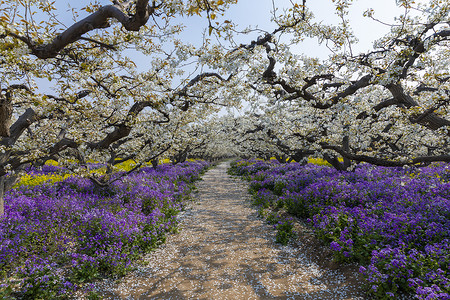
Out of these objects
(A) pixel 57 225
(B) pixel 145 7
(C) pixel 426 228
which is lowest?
(C) pixel 426 228

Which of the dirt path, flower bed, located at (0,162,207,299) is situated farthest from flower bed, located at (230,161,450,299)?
flower bed, located at (0,162,207,299)

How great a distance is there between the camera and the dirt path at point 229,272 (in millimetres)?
5336

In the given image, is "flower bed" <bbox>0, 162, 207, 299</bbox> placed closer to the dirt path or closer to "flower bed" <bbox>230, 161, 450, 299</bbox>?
the dirt path

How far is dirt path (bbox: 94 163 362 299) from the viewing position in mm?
5336

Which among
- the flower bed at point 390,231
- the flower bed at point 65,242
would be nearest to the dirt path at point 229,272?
the flower bed at point 65,242

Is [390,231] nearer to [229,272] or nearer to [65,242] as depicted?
[229,272]

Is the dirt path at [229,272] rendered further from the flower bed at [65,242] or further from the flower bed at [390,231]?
the flower bed at [390,231]

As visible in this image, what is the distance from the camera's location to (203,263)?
6.86 metres

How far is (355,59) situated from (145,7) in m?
7.69

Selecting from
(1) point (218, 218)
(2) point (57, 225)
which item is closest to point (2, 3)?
(2) point (57, 225)

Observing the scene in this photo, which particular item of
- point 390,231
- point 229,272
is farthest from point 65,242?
point 390,231

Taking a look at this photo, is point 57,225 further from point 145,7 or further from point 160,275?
point 145,7

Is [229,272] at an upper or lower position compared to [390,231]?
lower

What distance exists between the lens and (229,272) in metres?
6.29
